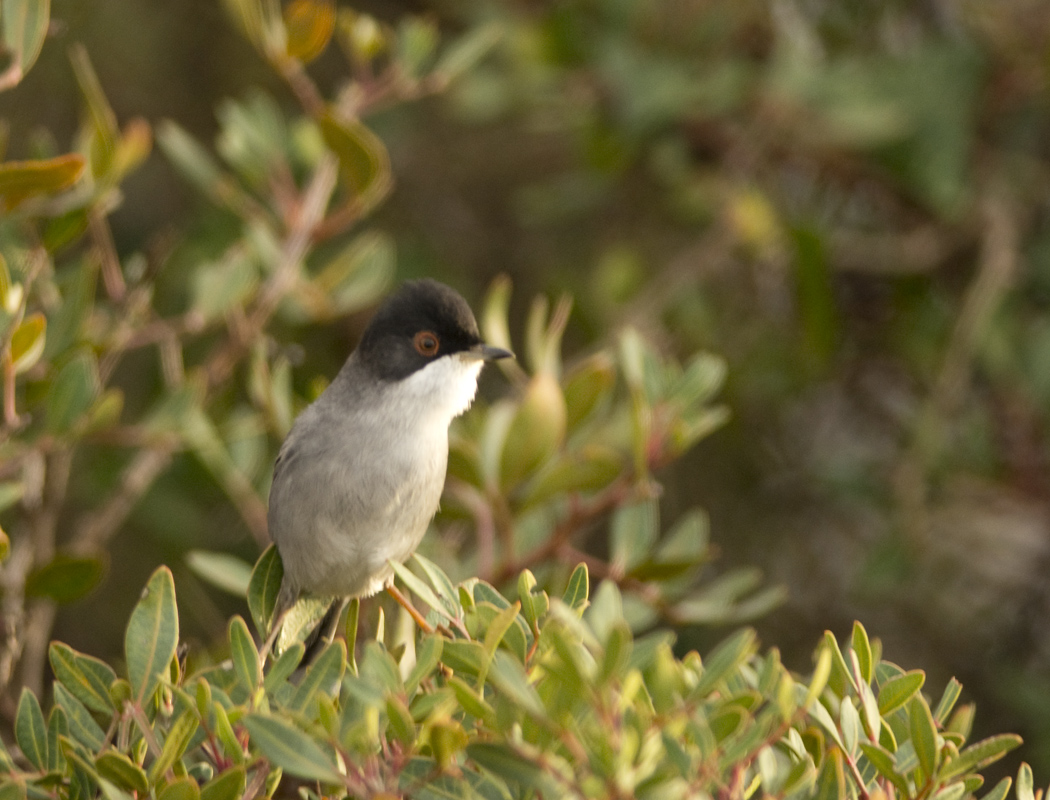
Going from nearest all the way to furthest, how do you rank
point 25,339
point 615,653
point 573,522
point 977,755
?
point 615,653, point 977,755, point 25,339, point 573,522

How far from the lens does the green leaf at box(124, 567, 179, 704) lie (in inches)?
65.3

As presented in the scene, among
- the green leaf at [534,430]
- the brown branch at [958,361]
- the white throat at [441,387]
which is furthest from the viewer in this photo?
the brown branch at [958,361]

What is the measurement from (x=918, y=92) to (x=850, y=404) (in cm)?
145

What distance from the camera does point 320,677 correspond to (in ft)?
5.28

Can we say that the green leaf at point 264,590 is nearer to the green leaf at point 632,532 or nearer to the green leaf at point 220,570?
the green leaf at point 220,570

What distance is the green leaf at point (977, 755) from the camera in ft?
5.06

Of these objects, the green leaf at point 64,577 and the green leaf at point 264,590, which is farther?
the green leaf at point 64,577

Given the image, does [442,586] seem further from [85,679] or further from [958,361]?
[958,361]

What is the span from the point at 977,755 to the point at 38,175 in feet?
6.28

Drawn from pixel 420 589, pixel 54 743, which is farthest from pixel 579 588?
pixel 54 743

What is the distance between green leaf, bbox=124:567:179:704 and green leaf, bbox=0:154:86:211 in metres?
0.89

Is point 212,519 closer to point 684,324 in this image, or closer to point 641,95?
point 684,324

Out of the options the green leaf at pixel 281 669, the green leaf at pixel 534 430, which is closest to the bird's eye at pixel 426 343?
the green leaf at pixel 534 430

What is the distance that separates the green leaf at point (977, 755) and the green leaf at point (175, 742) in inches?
41.0
